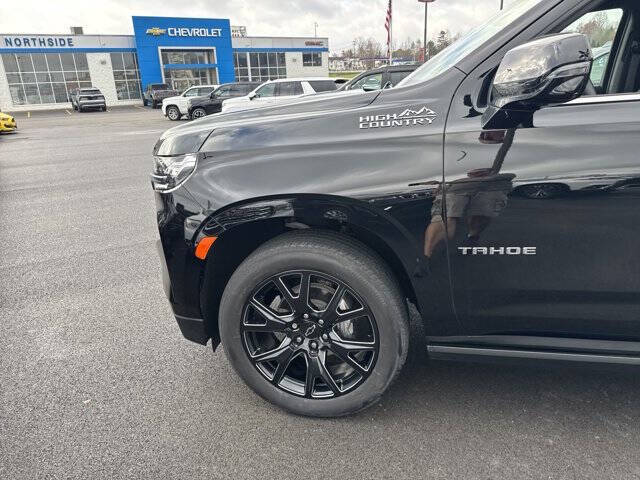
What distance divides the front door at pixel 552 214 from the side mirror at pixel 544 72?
12cm

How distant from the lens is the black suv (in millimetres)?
1801

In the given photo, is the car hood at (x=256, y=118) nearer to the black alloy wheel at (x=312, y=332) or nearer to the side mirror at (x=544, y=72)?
the side mirror at (x=544, y=72)

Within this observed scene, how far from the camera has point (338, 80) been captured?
1842 cm

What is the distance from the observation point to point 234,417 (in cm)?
238

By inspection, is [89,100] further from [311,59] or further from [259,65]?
[311,59]

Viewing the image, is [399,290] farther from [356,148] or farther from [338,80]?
[338,80]

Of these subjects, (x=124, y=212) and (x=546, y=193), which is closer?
(x=546, y=193)

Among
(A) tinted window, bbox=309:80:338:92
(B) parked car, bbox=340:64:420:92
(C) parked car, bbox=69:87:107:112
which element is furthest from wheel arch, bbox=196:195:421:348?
(C) parked car, bbox=69:87:107:112

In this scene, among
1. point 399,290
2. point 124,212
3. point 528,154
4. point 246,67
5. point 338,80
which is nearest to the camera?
point 528,154

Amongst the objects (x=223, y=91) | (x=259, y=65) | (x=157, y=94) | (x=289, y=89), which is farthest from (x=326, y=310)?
(x=259, y=65)

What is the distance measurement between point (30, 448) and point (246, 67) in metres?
49.2

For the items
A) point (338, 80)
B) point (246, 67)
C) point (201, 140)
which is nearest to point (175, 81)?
point (246, 67)

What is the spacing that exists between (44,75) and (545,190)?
45700 millimetres

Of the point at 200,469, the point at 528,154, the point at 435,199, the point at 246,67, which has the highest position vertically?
the point at 246,67
